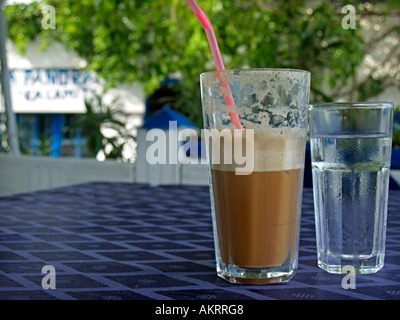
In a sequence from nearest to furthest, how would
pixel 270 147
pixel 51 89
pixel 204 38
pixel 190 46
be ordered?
pixel 270 147
pixel 204 38
pixel 190 46
pixel 51 89

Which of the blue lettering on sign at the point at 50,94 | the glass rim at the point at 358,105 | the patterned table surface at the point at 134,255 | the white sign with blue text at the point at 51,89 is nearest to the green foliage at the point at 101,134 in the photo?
the patterned table surface at the point at 134,255

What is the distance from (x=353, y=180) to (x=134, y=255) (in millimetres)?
308

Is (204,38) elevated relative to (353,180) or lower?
elevated

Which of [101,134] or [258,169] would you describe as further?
[101,134]

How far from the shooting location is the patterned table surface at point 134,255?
0.55 meters

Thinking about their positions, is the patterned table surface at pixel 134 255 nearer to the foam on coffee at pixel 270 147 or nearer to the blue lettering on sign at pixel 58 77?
the foam on coffee at pixel 270 147

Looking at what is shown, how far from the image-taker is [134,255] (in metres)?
0.73

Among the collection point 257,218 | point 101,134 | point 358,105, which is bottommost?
point 101,134

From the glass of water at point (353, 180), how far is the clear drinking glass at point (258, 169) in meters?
0.05

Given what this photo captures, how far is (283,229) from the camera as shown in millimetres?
625

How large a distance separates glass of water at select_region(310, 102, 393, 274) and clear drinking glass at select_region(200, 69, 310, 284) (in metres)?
0.05

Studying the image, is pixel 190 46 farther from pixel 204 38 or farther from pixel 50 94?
pixel 50 94

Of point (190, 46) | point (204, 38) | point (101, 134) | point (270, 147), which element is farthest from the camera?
point (190, 46)

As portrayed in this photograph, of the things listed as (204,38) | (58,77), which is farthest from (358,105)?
(58,77)
